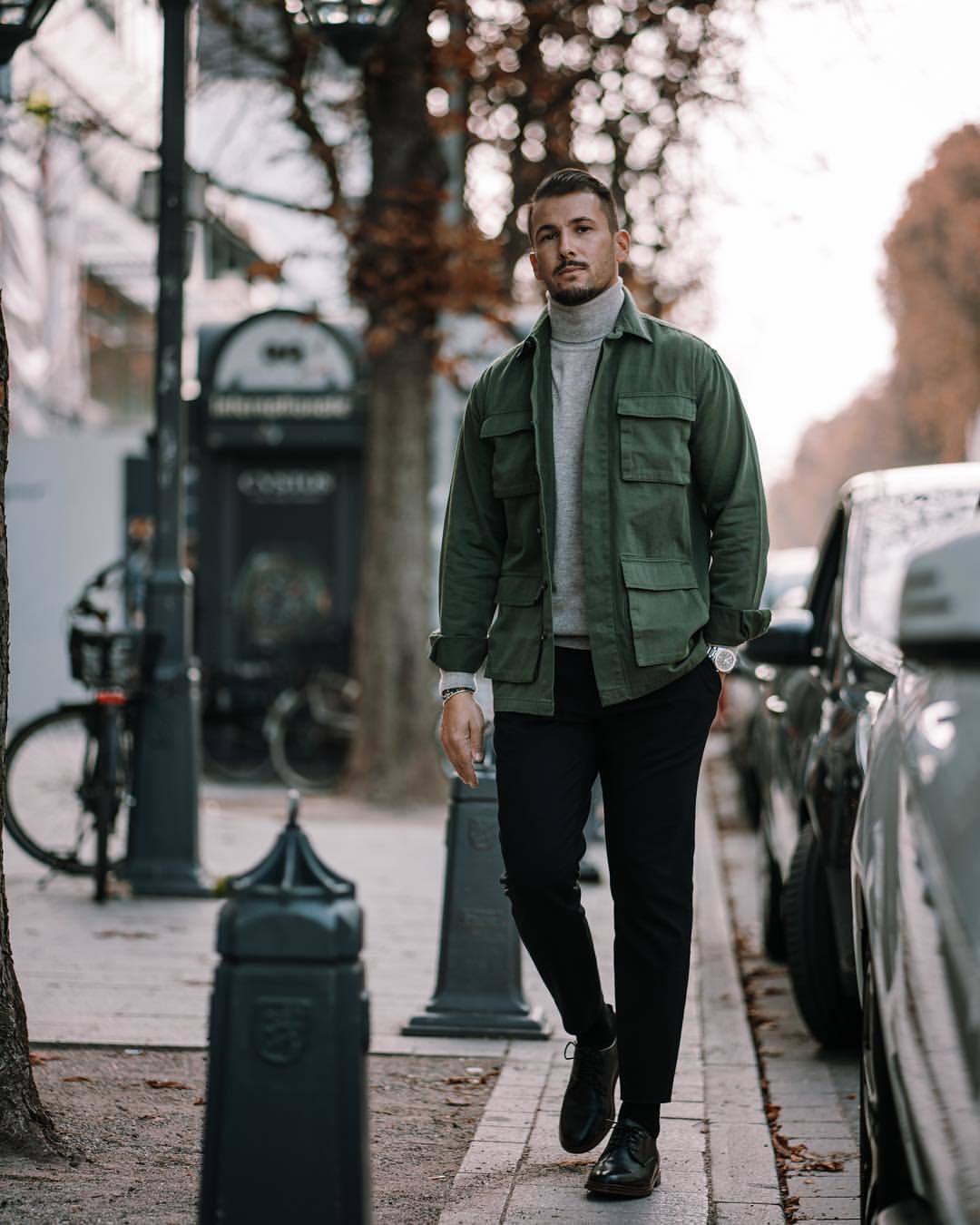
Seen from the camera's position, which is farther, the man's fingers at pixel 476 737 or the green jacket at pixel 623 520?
Result: the man's fingers at pixel 476 737

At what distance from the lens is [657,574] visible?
4074 millimetres

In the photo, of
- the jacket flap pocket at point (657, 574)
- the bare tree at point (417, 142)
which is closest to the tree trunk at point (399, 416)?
the bare tree at point (417, 142)

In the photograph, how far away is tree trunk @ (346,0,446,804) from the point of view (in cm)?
1270

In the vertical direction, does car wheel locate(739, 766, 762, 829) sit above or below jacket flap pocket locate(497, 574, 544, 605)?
below

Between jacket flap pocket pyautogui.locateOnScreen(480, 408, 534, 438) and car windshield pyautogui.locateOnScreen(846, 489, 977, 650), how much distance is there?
2030mm

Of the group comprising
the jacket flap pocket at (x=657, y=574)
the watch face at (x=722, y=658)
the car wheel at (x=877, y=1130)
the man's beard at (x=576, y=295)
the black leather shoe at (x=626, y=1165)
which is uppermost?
the man's beard at (x=576, y=295)

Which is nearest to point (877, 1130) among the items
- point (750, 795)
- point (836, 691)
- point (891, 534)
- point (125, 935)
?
point (836, 691)

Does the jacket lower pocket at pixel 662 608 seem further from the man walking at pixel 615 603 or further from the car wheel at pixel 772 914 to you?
the car wheel at pixel 772 914

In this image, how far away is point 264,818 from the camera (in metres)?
12.4

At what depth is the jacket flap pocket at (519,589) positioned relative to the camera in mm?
4156

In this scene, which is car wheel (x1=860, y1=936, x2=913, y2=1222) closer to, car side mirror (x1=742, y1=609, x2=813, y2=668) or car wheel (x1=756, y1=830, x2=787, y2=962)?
car side mirror (x1=742, y1=609, x2=813, y2=668)

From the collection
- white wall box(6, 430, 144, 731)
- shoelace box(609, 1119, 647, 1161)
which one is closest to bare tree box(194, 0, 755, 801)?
white wall box(6, 430, 144, 731)

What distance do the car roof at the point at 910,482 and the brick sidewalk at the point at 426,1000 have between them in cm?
177

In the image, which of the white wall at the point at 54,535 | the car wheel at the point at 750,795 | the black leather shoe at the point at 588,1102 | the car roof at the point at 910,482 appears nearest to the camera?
the black leather shoe at the point at 588,1102
